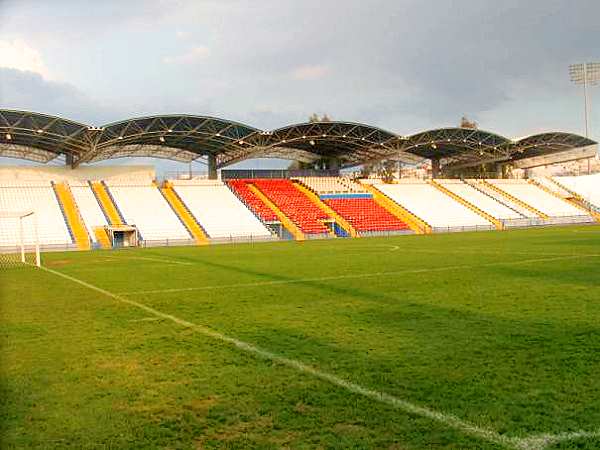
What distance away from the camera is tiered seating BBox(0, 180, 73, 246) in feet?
128

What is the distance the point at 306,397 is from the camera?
19.0 ft

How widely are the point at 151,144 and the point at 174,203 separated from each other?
567 cm

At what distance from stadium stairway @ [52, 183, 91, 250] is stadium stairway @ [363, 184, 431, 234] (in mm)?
26199

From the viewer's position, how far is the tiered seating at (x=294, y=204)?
156 ft

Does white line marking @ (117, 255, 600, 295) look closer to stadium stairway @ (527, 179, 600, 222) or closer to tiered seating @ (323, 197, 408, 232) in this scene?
tiered seating @ (323, 197, 408, 232)

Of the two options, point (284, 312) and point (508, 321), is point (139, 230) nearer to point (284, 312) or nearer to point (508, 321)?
point (284, 312)

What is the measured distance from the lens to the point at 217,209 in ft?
157

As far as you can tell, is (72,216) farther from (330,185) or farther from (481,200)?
(481,200)

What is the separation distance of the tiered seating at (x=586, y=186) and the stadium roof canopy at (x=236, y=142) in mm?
5484

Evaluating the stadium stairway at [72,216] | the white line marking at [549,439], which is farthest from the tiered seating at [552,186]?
the white line marking at [549,439]

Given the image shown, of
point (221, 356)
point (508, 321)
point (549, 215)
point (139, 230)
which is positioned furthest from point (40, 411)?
point (549, 215)

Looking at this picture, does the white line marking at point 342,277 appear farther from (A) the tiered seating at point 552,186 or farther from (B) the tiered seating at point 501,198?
(A) the tiered seating at point 552,186

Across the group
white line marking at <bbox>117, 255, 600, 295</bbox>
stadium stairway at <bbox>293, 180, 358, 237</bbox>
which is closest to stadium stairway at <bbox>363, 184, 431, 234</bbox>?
stadium stairway at <bbox>293, 180, 358, 237</bbox>

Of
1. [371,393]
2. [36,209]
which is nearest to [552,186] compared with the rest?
[36,209]
